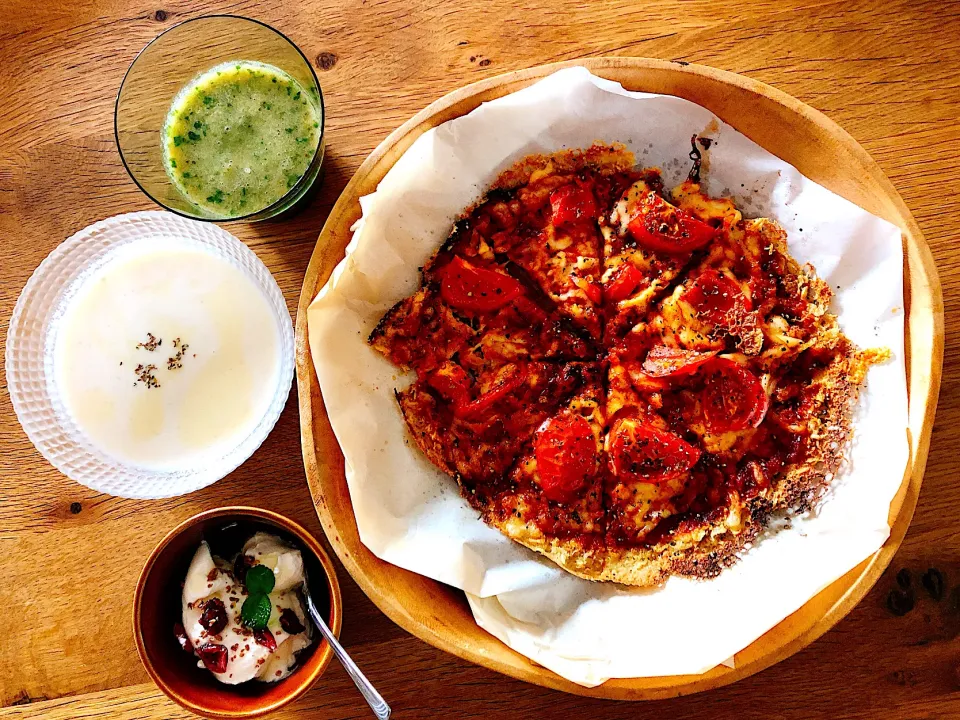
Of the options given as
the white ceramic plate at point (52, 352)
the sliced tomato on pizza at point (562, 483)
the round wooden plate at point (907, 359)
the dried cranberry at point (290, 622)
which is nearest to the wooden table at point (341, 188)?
the white ceramic plate at point (52, 352)

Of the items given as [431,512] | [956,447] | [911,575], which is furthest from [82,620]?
[956,447]

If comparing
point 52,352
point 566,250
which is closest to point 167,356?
point 52,352

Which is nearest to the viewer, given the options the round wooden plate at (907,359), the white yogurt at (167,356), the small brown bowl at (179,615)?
the round wooden plate at (907,359)

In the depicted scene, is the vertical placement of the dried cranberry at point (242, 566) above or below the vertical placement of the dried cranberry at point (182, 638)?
above

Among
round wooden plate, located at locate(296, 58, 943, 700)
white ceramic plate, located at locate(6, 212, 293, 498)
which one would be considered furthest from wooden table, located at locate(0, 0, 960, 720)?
round wooden plate, located at locate(296, 58, 943, 700)

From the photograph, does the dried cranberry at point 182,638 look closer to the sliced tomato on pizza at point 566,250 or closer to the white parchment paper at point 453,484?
the white parchment paper at point 453,484

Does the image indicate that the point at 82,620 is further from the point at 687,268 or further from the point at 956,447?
the point at 956,447

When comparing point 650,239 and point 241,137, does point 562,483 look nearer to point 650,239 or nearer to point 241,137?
point 650,239
